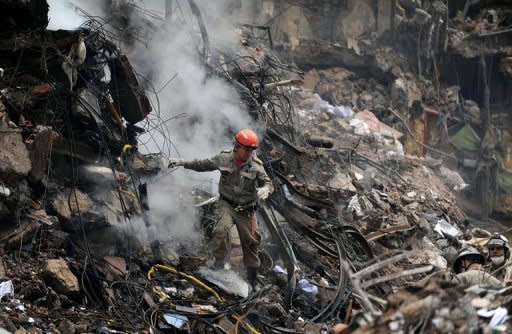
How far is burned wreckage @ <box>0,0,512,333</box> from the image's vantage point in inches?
203

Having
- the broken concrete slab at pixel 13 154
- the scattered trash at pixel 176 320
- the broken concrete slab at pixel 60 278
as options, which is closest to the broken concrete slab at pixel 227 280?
the scattered trash at pixel 176 320

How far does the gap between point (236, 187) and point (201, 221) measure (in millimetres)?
1429

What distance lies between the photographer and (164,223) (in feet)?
25.2

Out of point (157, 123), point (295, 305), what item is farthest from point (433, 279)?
point (157, 123)

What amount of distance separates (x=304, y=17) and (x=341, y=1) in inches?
54.7

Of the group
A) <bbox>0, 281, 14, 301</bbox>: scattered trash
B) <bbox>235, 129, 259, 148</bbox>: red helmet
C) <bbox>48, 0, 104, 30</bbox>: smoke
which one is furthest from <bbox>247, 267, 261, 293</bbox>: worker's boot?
<bbox>48, 0, 104, 30</bbox>: smoke

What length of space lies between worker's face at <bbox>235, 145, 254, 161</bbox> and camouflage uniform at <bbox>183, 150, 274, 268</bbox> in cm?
7

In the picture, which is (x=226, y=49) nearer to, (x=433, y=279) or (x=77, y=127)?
(x=77, y=127)

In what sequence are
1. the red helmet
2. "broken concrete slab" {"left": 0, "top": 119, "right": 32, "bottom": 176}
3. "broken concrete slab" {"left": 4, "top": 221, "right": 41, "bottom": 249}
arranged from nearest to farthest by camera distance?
"broken concrete slab" {"left": 4, "top": 221, "right": 41, "bottom": 249} < "broken concrete slab" {"left": 0, "top": 119, "right": 32, "bottom": 176} < the red helmet

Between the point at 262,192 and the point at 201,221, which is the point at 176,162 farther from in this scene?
the point at 201,221

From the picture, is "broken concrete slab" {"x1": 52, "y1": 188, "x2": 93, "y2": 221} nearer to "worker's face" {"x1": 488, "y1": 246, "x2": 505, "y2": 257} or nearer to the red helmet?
the red helmet

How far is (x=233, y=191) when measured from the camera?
21.7 ft

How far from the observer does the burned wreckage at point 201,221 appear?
516 cm

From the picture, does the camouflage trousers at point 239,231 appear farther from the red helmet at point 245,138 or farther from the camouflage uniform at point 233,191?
the red helmet at point 245,138
